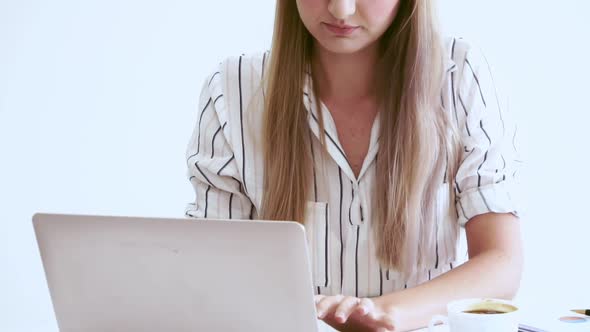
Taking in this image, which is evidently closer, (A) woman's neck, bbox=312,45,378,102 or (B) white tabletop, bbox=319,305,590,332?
(B) white tabletop, bbox=319,305,590,332

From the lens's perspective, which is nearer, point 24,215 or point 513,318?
point 513,318

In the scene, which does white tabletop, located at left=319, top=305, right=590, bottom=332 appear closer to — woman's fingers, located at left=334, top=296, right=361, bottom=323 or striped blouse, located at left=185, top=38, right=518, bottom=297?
woman's fingers, located at left=334, top=296, right=361, bottom=323

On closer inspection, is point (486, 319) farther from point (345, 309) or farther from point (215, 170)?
point (215, 170)

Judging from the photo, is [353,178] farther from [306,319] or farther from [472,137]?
[306,319]

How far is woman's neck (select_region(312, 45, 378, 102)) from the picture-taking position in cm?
169

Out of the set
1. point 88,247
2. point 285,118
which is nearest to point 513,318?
point 88,247

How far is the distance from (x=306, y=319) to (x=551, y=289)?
2001 millimetres

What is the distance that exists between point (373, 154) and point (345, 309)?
1.71ft

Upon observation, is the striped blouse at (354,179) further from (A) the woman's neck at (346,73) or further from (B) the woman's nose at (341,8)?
(B) the woman's nose at (341,8)

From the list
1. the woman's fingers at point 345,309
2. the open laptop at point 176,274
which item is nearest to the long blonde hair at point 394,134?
the woman's fingers at point 345,309

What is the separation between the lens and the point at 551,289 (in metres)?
2.79

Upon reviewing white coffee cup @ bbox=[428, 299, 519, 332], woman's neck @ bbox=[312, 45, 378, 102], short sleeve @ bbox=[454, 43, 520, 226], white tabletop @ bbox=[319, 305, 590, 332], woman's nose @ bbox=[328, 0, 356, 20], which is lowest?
white tabletop @ bbox=[319, 305, 590, 332]

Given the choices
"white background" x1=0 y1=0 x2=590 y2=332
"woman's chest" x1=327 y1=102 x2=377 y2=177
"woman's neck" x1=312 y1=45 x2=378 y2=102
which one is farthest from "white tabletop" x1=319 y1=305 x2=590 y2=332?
"white background" x1=0 y1=0 x2=590 y2=332

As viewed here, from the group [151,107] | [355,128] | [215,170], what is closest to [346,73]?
[355,128]
